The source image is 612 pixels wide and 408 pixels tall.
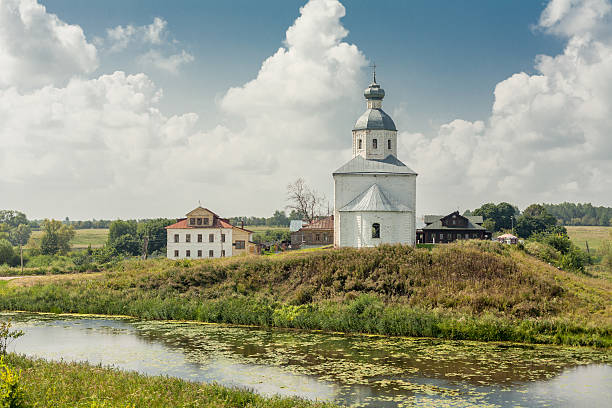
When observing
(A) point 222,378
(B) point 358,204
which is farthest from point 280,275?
(A) point 222,378

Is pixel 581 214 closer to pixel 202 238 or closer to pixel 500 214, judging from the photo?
pixel 500 214

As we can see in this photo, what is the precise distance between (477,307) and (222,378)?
40.3ft

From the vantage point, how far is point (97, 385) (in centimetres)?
1296

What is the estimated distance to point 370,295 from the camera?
2602 centimetres

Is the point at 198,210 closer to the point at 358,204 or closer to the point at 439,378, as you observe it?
the point at 358,204

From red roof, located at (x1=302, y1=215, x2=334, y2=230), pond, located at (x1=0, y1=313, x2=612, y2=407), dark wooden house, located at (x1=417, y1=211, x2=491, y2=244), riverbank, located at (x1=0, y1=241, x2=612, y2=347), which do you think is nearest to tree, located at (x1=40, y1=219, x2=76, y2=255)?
red roof, located at (x1=302, y1=215, x2=334, y2=230)

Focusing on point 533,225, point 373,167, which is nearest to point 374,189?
point 373,167

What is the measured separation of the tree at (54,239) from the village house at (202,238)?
23.6m

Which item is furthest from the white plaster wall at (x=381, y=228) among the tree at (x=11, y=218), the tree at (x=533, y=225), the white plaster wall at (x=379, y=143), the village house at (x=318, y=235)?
the tree at (x=11, y=218)

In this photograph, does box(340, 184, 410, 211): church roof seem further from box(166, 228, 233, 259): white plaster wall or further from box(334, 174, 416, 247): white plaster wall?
box(166, 228, 233, 259): white plaster wall

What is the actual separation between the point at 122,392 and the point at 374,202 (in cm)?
2658

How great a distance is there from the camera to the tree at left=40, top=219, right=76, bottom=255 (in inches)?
2968

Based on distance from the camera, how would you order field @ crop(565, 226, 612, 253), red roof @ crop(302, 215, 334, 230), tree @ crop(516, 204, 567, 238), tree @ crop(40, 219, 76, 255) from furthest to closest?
field @ crop(565, 226, 612, 253) < tree @ crop(516, 204, 567, 238) < tree @ crop(40, 219, 76, 255) < red roof @ crop(302, 215, 334, 230)

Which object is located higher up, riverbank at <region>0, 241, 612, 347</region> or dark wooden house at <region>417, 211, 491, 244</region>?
dark wooden house at <region>417, 211, 491, 244</region>
